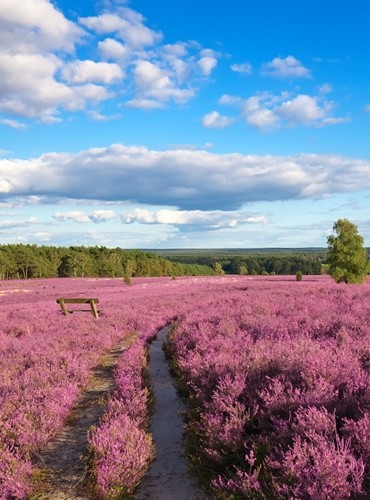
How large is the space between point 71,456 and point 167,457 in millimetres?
1425

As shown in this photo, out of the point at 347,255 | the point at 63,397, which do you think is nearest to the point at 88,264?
the point at 347,255

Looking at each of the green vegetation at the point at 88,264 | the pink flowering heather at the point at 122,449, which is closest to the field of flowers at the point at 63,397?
the pink flowering heather at the point at 122,449

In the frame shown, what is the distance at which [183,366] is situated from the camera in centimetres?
821

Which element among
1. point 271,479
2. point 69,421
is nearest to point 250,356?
point 271,479

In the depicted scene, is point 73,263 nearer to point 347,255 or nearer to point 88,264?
point 88,264

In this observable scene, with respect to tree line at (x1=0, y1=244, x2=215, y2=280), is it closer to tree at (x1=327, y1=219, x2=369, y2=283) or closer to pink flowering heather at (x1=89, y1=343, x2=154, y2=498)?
tree at (x1=327, y1=219, x2=369, y2=283)

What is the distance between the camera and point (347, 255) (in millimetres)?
37062

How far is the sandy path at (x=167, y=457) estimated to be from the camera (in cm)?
468

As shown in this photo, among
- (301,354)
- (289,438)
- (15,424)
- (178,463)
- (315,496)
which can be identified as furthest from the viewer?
(301,354)

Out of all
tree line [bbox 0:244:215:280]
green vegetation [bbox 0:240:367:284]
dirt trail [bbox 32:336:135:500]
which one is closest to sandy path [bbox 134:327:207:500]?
dirt trail [bbox 32:336:135:500]

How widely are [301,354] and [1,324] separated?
13554mm

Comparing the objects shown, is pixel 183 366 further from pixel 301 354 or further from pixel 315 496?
pixel 315 496

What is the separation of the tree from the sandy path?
3184cm

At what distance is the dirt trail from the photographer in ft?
15.7
